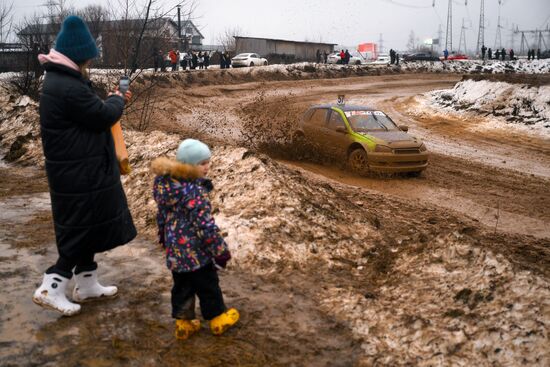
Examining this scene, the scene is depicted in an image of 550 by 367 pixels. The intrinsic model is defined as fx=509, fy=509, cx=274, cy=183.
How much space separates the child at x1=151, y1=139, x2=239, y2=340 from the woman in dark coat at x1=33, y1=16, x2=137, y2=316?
19.3 inches

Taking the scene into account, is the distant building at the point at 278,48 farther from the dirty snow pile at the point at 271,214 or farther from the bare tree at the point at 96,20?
the dirty snow pile at the point at 271,214

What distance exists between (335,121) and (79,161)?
31.2ft

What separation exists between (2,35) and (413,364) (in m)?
27.0

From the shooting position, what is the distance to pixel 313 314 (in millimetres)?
4406

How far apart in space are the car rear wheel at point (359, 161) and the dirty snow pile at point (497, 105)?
9805 millimetres

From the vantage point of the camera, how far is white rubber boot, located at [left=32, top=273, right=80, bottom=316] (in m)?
4.05

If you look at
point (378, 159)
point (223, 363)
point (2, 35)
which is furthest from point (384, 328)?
point (2, 35)

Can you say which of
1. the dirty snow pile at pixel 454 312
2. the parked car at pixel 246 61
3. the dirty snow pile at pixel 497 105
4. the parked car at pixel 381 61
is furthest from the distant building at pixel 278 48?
the dirty snow pile at pixel 454 312

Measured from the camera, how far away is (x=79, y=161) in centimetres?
382

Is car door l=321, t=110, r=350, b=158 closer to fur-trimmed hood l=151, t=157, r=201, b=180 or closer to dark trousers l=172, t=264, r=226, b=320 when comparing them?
dark trousers l=172, t=264, r=226, b=320

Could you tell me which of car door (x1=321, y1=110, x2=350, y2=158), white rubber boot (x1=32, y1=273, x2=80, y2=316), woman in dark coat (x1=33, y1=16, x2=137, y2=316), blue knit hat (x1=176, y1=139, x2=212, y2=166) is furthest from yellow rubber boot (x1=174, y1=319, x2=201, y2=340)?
car door (x1=321, y1=110, x2=350, y2=158)

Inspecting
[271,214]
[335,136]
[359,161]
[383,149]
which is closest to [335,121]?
[335,136]

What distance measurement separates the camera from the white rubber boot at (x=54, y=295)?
405cm

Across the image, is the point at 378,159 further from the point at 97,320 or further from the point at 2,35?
the point at 2,35
